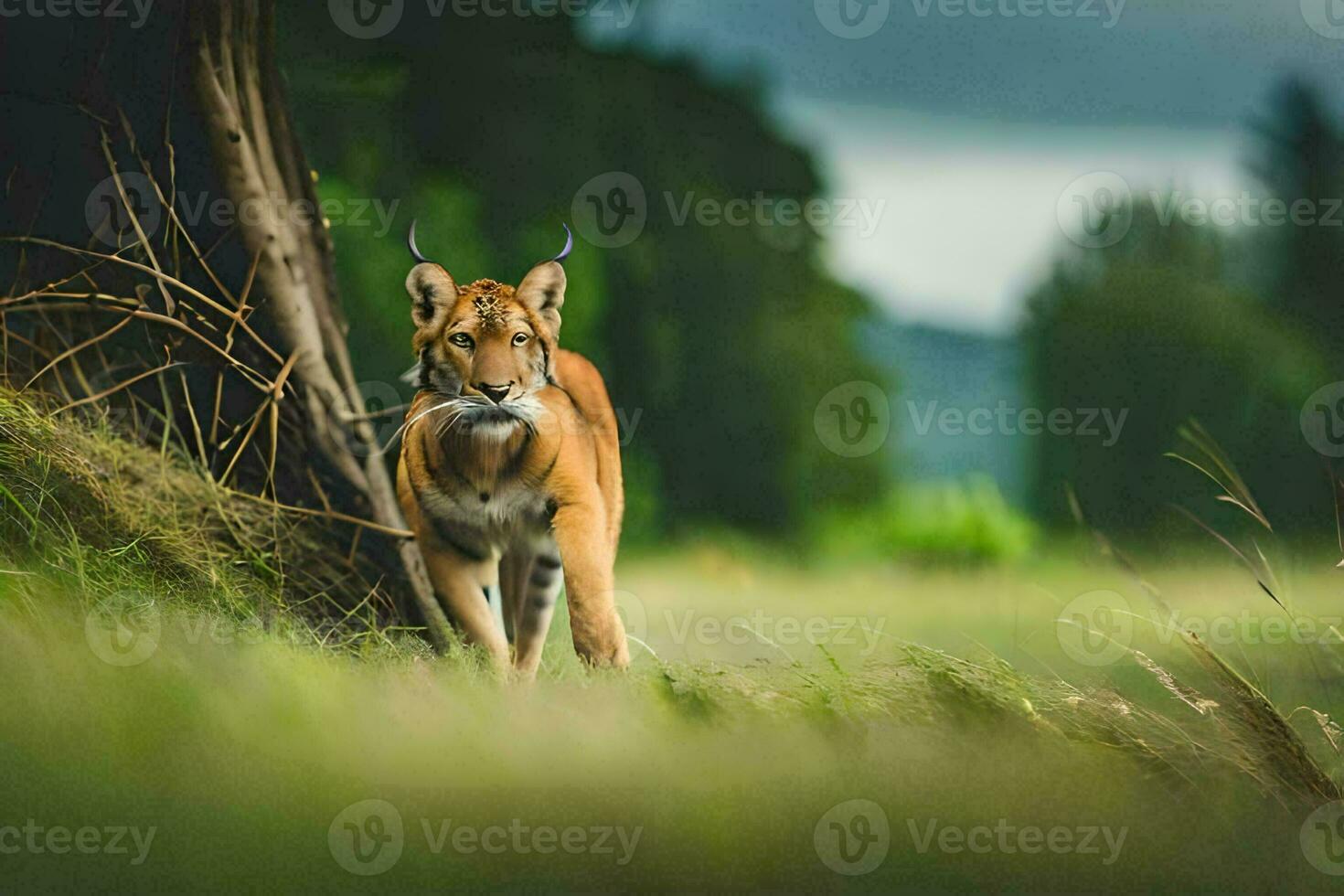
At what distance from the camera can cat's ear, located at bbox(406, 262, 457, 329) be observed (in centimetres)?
334

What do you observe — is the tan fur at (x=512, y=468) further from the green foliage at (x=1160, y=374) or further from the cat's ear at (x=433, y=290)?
the green foliage at (x=1160, y=374)

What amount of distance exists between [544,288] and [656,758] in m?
1.19

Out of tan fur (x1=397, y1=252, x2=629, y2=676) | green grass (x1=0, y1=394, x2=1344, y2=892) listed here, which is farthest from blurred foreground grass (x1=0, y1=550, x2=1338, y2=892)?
tan fur (x1=397, y1=252, x2=629, y2=676)

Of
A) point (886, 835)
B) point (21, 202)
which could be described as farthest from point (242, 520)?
point (886, 835)

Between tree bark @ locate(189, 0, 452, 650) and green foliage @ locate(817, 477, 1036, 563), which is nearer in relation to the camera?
tree bark @ locate(189, 0, 452, 650)

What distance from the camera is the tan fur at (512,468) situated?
3330 mm

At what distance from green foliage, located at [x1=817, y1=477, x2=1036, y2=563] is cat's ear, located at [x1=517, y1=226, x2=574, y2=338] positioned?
244 cm

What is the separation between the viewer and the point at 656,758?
9.64ft

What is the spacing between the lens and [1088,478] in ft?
18.8

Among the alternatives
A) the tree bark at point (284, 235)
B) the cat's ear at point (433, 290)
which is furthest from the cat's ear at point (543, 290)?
the tree bark at point (284, 235)

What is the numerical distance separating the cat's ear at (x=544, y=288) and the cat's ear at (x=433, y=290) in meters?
0.18

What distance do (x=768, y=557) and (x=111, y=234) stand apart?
3.04 m

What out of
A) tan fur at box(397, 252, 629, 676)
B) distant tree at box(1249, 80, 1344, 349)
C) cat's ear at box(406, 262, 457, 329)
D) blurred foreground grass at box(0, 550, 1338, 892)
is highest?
distant tree at box(1249, 80, 1344, 349)

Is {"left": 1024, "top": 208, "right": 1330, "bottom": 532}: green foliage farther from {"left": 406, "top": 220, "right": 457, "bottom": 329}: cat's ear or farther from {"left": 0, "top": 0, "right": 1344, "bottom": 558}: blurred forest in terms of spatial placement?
{"left": 406, "top": 220, "right": 457, "bottom": 329}: cat's ear
